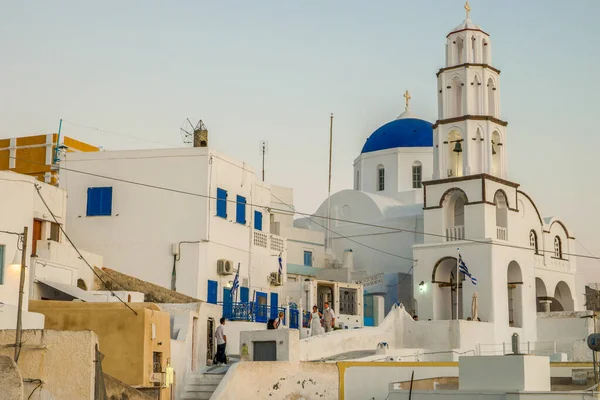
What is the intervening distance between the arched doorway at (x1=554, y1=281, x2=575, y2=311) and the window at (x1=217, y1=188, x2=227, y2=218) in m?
15.9

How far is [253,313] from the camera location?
110ft

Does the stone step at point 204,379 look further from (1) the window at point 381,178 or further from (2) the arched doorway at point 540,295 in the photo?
(1) the window at point 381,178

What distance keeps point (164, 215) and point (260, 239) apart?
428cm

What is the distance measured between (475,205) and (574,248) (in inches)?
278

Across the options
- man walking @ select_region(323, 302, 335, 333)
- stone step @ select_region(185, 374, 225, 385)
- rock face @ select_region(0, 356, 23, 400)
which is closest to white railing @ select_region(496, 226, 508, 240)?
man walking @ select_region(323, 302, 335, 333)

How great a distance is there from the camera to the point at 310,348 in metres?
30.5

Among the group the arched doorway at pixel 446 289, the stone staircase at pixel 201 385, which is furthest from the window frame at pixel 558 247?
the stone staircase at pixel 201 385

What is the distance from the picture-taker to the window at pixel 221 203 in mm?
34188

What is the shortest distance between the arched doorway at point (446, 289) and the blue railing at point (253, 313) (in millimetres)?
6245

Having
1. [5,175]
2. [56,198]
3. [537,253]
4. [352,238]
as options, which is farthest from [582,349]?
[5,175]

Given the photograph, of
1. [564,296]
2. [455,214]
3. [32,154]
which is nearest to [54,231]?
[32,154]

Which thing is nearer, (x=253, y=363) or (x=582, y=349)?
(x=253, y=363)

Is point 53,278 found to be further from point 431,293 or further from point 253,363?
point 431,293

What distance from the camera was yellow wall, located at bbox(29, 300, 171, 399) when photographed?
2369cm
